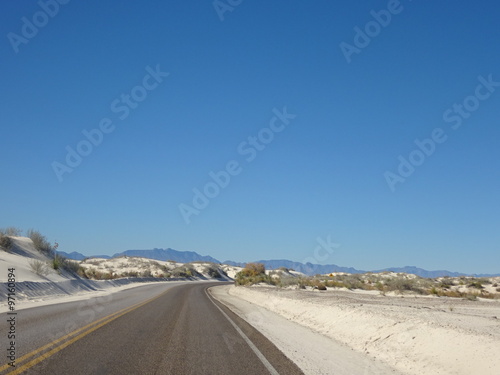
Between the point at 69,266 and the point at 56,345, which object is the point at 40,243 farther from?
the point at 56,345

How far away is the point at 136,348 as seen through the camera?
368 inches

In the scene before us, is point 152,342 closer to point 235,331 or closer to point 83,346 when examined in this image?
point 83,346

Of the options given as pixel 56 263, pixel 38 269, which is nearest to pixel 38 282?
pixel 38 269

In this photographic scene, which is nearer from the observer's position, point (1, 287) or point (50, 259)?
point (1, 287)

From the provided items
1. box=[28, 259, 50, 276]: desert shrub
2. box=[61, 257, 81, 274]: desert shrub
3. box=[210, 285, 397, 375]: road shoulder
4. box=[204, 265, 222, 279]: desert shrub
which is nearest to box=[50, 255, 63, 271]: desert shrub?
box=[61, 257, 81, 274]: desert shrub

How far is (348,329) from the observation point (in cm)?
1364

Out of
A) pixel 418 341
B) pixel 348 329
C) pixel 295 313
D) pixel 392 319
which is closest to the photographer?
pixel 418 341

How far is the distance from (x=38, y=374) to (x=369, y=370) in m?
6.00

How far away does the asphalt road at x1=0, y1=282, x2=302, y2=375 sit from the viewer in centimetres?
752

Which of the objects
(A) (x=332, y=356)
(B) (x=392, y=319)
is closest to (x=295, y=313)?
(B) (x=392, y=319)

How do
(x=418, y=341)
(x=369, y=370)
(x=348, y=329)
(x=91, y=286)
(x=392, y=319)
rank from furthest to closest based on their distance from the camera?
(x=91, y=286)
(x=348, y=329)
(x=392, y=319)
(x=418, y=341)
(x=369, y=370)

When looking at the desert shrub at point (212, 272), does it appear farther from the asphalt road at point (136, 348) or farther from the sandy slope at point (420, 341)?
the asphalt road at point (136, 348)

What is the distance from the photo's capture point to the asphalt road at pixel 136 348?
296 inches

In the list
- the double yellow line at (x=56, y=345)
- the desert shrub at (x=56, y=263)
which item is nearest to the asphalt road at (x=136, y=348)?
the double yellow line at (x=56, y=345)
